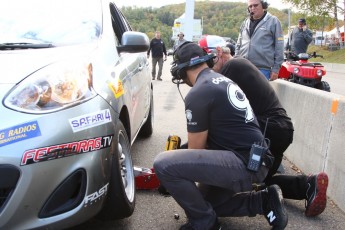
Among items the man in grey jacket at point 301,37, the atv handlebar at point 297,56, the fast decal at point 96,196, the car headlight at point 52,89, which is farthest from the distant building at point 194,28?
the fast decal at point 96,196

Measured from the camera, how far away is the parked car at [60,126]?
6.36 feet

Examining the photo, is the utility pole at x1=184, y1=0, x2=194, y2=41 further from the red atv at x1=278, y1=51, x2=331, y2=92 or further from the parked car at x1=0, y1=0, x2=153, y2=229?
the parked car at x1=0, y1=0, x2=153, y2=229

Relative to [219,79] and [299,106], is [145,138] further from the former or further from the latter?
[219,79]

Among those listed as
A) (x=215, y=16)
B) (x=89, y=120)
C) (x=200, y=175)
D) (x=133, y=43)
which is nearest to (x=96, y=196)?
(x=89, y=120)

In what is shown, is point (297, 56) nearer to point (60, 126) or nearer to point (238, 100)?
point (238, 100)

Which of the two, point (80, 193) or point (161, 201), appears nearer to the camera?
point (80, 193)

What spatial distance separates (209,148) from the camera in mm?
2762

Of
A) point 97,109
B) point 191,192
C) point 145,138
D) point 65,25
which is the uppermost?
point 65,25

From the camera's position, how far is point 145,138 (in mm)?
5371

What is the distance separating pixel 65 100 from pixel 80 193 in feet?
1.62

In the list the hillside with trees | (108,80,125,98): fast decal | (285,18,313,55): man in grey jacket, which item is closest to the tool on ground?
(108,80,125,98): fast decal

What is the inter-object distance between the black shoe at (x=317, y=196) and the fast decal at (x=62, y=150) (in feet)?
5.33

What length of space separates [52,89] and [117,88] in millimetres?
599

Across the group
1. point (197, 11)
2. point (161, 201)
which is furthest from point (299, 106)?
point (197, 11)
